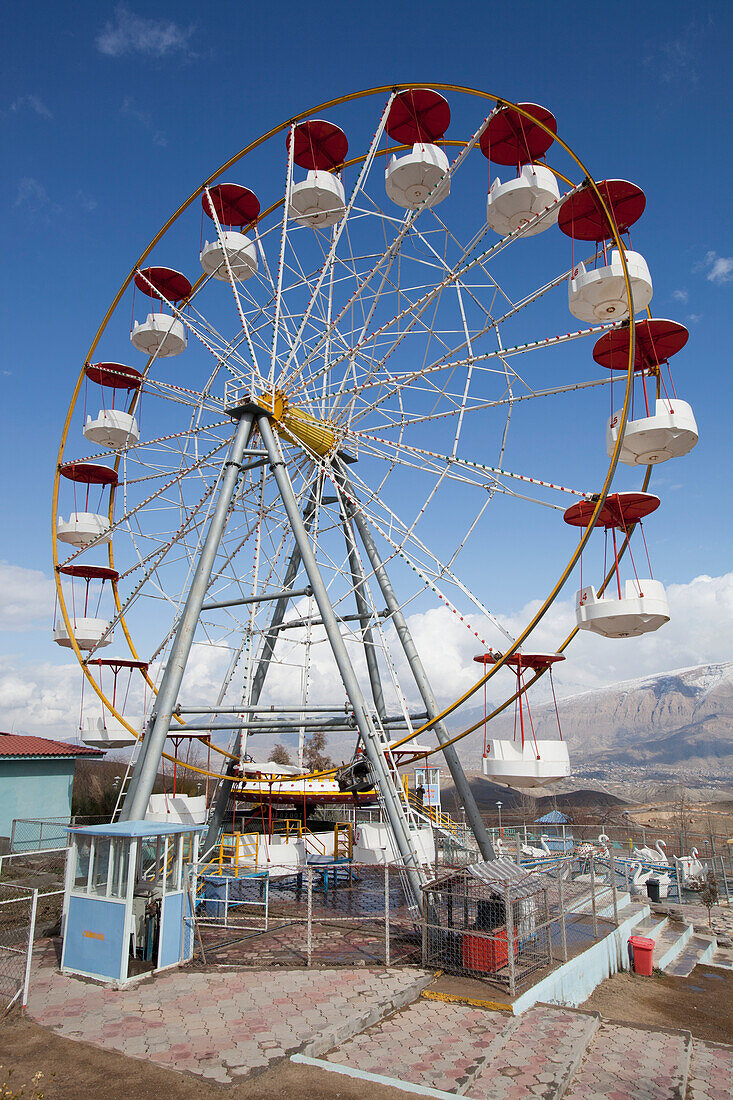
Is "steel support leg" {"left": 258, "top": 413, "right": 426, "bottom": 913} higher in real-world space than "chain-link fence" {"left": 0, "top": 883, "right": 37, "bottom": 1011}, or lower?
higher

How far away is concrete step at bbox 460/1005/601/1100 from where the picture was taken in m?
6.57

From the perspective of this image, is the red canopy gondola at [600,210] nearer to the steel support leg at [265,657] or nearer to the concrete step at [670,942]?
the steel support leg at [265,657]

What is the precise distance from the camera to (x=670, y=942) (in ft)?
51.8

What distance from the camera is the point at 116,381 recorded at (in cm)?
1761

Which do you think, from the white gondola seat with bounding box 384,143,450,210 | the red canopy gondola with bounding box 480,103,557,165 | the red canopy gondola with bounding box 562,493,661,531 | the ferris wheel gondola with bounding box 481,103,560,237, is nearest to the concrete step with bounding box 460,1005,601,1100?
the red canopy gondola with bounding box 562,493,661,531

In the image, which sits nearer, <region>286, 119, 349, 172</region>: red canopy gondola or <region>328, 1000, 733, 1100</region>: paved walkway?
<region>328, 1000, 733, 1100</region>: paved walkway

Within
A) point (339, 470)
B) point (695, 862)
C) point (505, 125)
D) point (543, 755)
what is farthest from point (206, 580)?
point (695, 862)

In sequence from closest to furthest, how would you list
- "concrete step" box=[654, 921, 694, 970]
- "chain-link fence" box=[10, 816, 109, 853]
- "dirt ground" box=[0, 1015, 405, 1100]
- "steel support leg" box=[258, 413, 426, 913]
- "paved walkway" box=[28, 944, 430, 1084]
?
"dirt ground" box=[0, 1015, 405, 1100] → "paved walkway" box=[28, 944, 430, 1084] → "steel support leg" box=[258, 413, 426, 913] → "concrete step" box=[654, 921, 694, 970] → "chain-link fence" box=[10, 816, 109, 853]

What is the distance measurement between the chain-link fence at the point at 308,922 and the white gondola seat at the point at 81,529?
318 inches

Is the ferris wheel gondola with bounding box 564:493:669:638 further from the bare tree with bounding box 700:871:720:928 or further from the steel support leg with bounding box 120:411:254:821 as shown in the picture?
the bare tree with bounding box 700:871:720:928

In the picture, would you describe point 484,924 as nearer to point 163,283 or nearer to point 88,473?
point 88,473

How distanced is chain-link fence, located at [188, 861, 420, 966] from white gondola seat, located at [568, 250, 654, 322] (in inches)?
373

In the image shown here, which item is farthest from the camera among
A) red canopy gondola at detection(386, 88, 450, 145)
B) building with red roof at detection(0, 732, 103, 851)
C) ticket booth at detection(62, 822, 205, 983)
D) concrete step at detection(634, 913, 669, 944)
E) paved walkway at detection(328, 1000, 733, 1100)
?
building with red roof at detection(0, 732, 103, 851)

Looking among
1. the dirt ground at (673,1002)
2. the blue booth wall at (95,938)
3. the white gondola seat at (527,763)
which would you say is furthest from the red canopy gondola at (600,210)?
the blue booth wall at (95,938)
